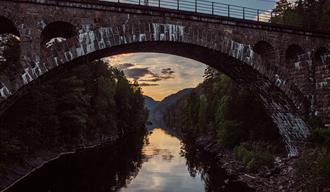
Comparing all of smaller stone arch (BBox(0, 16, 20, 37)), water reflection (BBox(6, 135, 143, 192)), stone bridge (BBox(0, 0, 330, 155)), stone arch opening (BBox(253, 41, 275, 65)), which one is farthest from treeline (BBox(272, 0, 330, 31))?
smaller stone arch (BBox(0, 16, 20, 37))

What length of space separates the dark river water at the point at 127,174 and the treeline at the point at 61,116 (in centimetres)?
285

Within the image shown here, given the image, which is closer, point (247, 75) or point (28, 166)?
point (247, 75)

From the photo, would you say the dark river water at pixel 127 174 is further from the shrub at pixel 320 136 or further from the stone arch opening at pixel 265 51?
the stone arch opening at pixel 265 51

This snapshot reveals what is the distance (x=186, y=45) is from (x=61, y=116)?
26301mm

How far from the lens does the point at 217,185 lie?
29.6 meters

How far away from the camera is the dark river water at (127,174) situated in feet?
93.9

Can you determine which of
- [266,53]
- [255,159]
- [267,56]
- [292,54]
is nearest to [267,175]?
[255,159]

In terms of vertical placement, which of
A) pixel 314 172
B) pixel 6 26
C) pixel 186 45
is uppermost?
pixel 6 26

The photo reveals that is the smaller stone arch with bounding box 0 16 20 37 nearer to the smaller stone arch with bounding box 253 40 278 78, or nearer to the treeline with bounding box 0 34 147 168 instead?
the treeline with bounding box 0 34 147 168

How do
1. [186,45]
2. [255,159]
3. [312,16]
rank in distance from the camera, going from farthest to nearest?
[312,16] < [255,159] < [186,45]

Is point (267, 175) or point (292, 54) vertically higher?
point (292, 54)

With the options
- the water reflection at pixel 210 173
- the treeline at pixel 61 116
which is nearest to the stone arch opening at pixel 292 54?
the water reflection at pixel 210 173

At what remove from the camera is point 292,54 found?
32.9 meters

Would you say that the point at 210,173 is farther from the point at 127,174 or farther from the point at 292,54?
the point at 292,54
